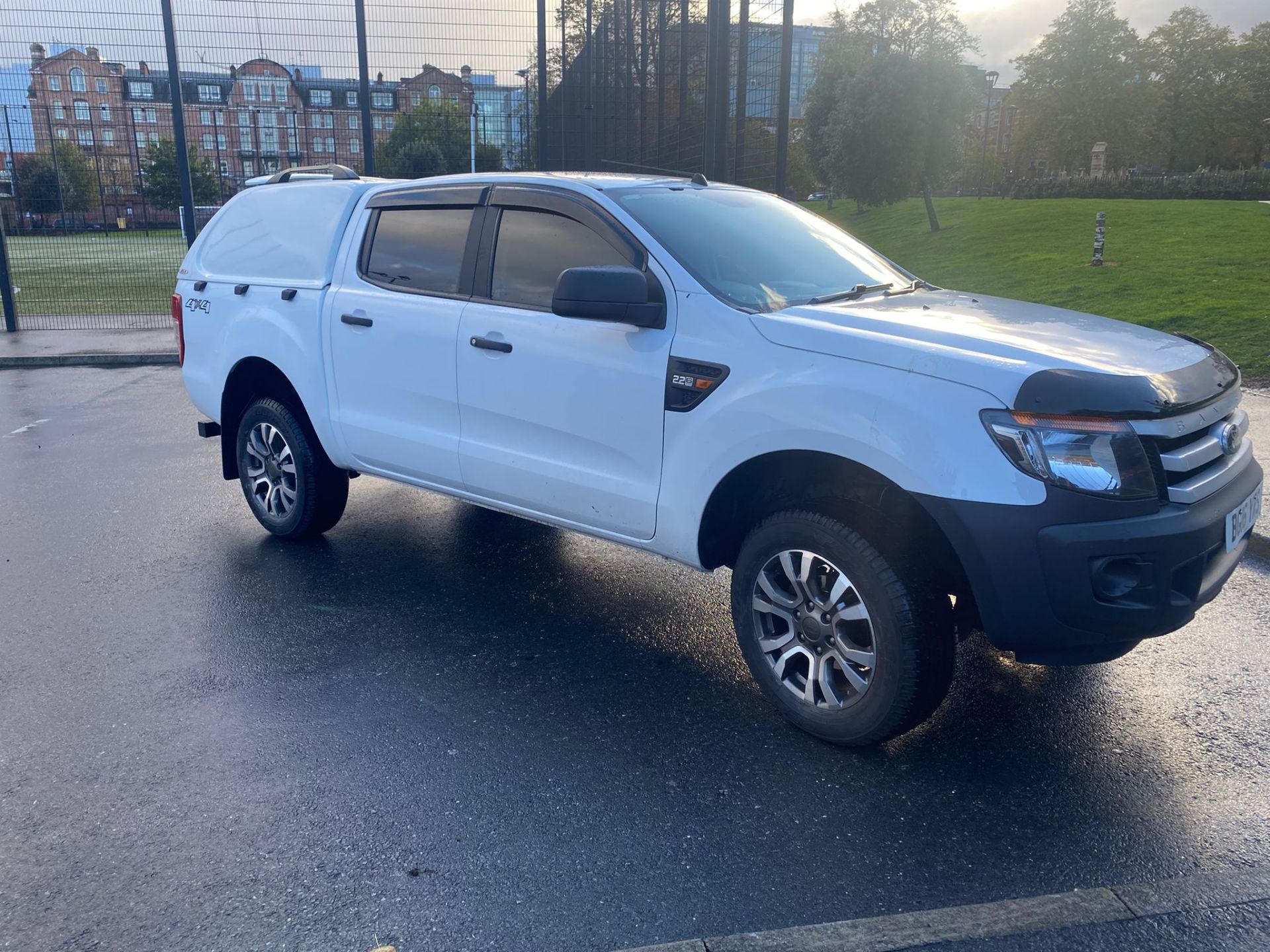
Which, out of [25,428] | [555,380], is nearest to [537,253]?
[555,380]

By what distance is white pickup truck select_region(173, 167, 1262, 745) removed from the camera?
304cm

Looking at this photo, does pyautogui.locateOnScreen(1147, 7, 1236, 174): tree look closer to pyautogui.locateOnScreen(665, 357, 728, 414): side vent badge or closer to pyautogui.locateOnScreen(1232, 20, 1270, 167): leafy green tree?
pyautogui.locateOnScreen(1232, 20, 1270, 167): leafy green tree

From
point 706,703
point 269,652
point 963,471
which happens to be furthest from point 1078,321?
point 269,652

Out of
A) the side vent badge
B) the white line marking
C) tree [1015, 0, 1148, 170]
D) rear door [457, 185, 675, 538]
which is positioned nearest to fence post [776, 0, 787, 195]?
rear door [457, 185, 675, 538]

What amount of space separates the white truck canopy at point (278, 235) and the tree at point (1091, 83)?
6450cm

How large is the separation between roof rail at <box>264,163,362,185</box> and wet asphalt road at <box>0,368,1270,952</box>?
2.25 metres

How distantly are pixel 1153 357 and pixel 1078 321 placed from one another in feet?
1.80

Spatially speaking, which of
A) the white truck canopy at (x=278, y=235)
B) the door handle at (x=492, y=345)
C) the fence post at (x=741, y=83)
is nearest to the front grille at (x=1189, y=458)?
the door handle at (x=492, y=345)

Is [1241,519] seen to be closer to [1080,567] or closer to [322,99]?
[1080,567]

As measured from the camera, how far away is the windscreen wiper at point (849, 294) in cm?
410

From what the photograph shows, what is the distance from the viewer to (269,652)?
4371 mm

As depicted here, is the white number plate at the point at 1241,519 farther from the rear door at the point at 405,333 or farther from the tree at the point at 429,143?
the tree at the point at 429,143

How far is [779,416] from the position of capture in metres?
3.46

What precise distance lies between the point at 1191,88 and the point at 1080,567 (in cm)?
7650
